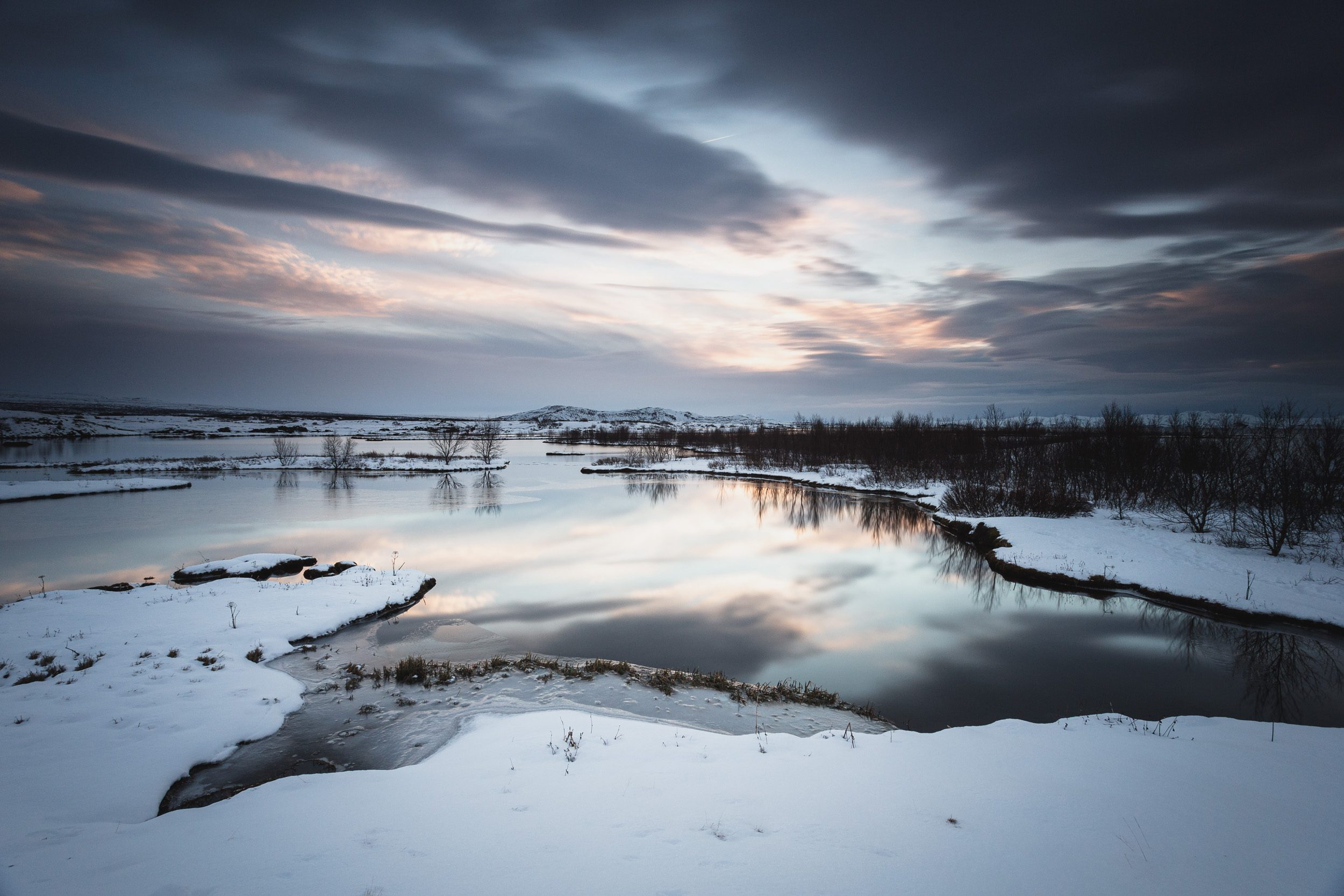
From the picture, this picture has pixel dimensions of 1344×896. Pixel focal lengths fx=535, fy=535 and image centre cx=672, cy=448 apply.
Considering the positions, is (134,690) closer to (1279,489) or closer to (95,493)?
(1279,489)

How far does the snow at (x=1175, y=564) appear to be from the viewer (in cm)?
1231

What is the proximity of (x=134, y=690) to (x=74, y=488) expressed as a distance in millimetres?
31635

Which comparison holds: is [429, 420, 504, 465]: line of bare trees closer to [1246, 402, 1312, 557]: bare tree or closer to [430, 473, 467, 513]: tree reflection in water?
[430, 473, 467, 513]: tree reflection in water

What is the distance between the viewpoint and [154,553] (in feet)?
53.7

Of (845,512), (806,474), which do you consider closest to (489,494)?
(845,512)

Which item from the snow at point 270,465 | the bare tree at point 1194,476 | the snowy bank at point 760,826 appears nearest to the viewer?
the snowy bank at point 760,826

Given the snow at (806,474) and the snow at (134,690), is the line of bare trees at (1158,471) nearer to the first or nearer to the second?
the snow at (806,474)

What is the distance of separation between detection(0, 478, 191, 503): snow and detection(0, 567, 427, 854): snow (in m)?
23.1

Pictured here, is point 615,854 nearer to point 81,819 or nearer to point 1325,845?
point 81,819

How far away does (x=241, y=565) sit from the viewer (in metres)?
14.5

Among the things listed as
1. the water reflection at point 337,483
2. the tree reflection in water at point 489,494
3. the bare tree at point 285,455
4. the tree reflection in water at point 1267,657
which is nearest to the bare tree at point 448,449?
the tree reflection in water at point 489,494

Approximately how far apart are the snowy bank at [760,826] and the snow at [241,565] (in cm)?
1172

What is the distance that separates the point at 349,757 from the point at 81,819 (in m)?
2.08

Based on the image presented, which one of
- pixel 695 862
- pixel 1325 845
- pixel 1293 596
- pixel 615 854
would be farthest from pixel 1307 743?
pixel 1293 596
